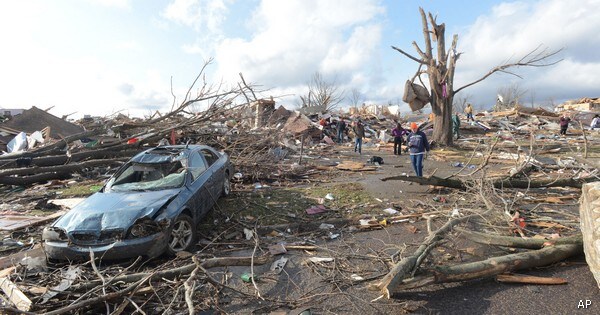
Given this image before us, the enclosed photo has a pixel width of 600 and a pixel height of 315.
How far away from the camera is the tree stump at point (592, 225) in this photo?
3.42 meters

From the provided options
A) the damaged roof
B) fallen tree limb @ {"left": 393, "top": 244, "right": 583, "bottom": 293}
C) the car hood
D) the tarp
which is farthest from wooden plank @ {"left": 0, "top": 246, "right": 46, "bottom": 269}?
the damaged roof

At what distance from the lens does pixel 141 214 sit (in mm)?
4398

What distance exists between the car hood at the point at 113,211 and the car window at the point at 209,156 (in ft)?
5.66

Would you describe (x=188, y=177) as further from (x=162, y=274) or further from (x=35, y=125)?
(x=35, y=125)

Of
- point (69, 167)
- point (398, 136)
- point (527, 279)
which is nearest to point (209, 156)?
point (527, 279)

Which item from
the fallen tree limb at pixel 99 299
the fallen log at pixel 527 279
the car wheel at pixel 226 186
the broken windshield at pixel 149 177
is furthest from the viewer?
the car wheel at pixel 226 186

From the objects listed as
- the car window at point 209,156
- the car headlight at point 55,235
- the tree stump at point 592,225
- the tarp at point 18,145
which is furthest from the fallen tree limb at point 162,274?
the tarp at point 18,145

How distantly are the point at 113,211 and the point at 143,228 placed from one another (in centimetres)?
52

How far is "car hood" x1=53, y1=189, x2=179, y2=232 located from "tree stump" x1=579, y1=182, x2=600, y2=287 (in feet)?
16.6

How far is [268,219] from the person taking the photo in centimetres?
626

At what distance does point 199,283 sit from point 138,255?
99cm

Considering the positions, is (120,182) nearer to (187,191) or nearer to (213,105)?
(187,191)

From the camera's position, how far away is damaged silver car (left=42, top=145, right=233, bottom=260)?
4.25 m

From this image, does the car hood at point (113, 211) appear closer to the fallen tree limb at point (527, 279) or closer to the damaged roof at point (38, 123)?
the fallen tree limb at point (527, 279)
